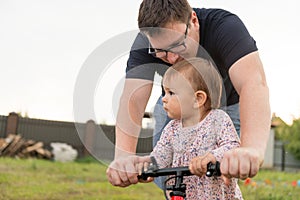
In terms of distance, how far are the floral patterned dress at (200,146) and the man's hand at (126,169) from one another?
0.17 meters

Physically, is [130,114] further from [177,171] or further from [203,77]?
[177,171]

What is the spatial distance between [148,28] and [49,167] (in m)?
8.11

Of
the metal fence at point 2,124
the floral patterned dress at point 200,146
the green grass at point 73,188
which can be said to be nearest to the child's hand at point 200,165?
the floral patterned dress at point 200,146

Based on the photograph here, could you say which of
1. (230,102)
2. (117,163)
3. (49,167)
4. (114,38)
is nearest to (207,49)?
(230,102)

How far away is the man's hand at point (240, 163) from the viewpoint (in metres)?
1.60

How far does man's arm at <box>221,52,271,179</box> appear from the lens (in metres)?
1.61

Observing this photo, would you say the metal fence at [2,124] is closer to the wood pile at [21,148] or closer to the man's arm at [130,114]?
the wood pile at [21,148]

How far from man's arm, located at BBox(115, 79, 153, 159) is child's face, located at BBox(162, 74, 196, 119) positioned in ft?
1.30

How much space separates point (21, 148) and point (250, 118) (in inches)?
441

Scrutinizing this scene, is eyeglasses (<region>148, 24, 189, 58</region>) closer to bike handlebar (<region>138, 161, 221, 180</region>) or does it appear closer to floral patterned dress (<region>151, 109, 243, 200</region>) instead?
floral patterned dress (<region>151, 109, 243, 200</region>)

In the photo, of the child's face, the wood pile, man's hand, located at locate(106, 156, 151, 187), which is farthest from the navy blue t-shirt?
the wood pile

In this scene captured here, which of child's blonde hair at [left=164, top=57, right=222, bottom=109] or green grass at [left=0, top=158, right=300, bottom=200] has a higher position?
child's blonde hair at [left=164, top=57, right=222, bottom=109]

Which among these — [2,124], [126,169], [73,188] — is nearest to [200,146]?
[126,169]

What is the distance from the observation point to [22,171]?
902 centimetres
